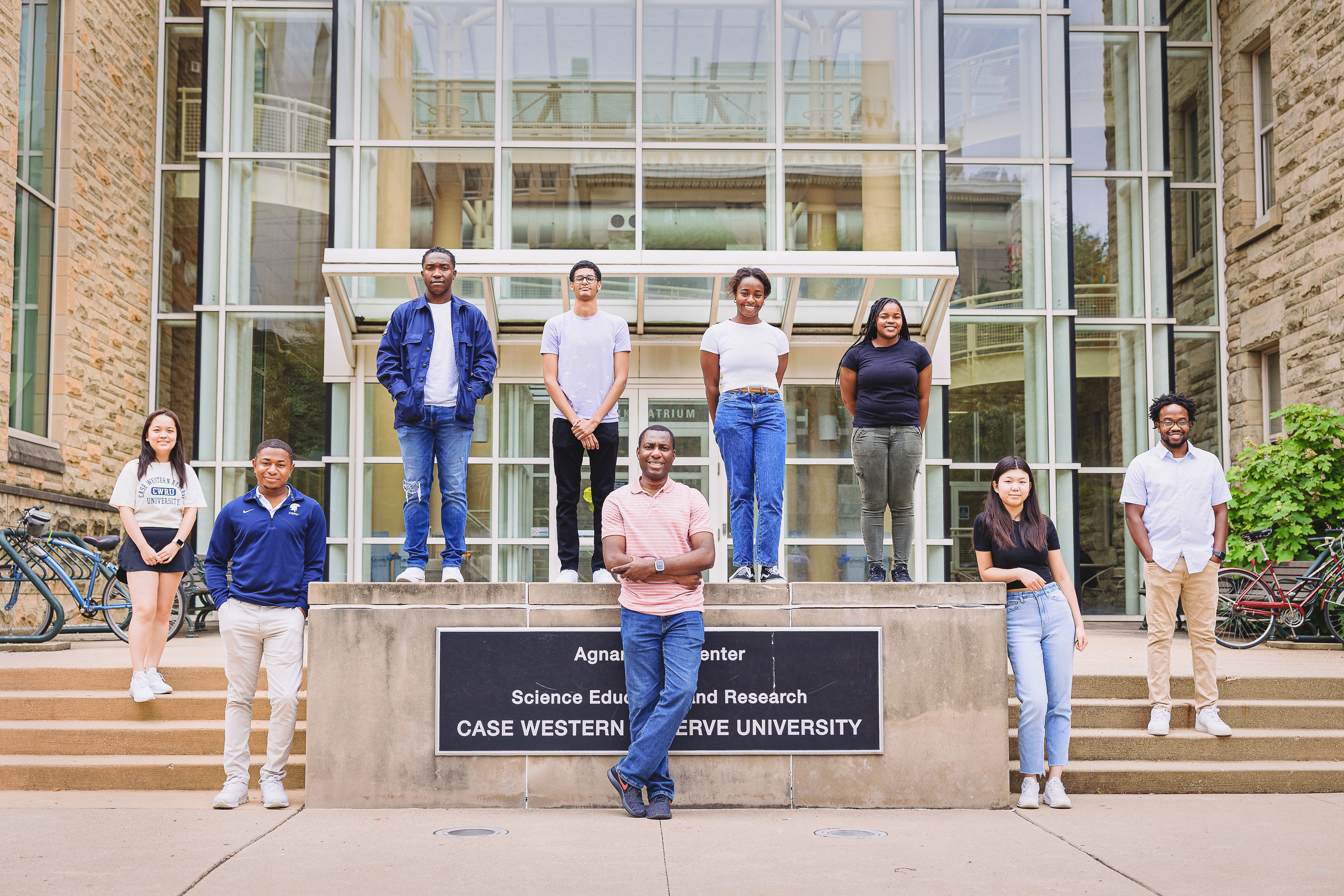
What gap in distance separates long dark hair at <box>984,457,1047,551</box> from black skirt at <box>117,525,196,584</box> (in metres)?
4.75

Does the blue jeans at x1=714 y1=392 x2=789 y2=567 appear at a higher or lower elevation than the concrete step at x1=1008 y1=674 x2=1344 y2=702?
higher

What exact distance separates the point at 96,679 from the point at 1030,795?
18.8 feet

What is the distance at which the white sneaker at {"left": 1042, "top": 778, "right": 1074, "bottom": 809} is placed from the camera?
253 inches

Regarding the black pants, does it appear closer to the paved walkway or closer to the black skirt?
the paved walkway

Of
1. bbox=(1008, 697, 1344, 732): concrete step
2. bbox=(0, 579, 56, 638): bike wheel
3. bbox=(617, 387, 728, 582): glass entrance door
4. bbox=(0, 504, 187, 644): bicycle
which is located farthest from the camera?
bbox=(617, 387, 728, 582): glass entrance door

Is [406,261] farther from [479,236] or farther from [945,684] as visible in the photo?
[945,684]

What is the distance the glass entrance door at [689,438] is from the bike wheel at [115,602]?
4767 millimetres

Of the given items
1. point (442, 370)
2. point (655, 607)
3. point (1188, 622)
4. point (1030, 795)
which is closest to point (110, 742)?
point (442, 370)

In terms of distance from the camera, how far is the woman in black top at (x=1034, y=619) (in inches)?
251

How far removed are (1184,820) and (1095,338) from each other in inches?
406

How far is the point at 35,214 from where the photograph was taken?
1274 cm

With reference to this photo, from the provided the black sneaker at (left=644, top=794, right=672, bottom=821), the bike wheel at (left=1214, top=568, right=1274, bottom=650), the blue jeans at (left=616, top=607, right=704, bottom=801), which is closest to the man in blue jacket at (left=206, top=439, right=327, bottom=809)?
the blue jeans at (left=616, top=607, right=704, bottom=801)

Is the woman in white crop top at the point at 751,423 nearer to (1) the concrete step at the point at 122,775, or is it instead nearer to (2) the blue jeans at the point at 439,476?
(2) the blue jeans at the point at 439,476

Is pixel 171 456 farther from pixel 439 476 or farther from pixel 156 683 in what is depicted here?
pixel 439 476
